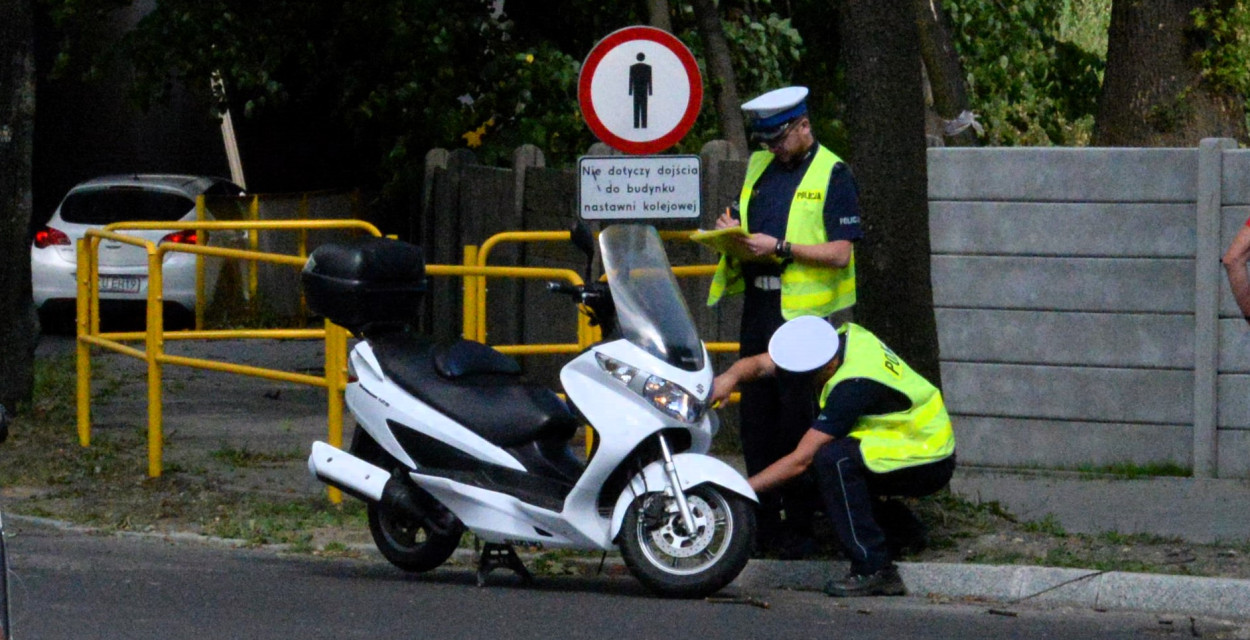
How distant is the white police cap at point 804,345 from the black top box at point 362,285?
4.87 ft

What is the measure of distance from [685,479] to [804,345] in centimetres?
73

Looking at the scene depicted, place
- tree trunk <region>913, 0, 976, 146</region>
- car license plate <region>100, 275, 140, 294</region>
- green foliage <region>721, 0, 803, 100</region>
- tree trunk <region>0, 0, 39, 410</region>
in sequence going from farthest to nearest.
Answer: car license plate <region>100, 275, 140, 294</region> → green foliage <region>721, 0, 803, 100</region> → tree trunk <region>913, 0, 976, 146</region> → tree trunk <region>0, 0, 39, 410</region>

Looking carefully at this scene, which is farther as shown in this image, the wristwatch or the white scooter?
the wristwatch

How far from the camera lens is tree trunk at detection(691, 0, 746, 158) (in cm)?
1505

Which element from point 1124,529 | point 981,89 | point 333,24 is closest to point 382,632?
point 1124,529

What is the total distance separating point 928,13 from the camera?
584 inches

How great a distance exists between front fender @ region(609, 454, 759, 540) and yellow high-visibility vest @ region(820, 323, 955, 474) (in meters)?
0.54

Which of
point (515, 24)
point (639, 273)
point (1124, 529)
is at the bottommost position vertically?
point (1124, 529)

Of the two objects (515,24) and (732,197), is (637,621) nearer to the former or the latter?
(732,197)

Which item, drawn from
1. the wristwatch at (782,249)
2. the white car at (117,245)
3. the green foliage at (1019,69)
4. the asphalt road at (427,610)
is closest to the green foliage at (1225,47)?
the green foliage at (1019,69)

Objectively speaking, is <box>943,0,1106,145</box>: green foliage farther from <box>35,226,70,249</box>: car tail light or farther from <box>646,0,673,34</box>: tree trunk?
<box>35,226,70,249</box>: car tail light

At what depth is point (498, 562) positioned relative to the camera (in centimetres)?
716

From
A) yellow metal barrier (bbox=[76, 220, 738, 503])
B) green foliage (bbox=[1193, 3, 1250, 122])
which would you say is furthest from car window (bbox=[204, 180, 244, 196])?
green foliage (bbox=[1193, 3, 1250, 122])

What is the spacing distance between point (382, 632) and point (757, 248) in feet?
6.69
